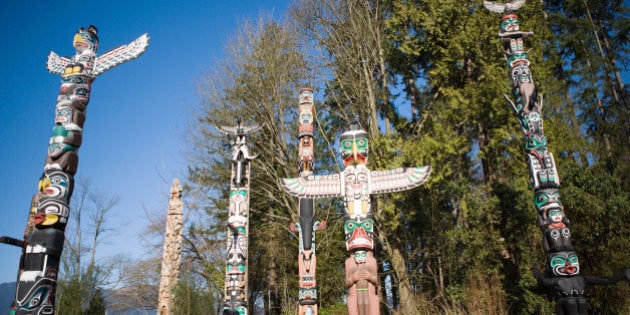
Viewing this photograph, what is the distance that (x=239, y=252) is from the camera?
9.83 metres

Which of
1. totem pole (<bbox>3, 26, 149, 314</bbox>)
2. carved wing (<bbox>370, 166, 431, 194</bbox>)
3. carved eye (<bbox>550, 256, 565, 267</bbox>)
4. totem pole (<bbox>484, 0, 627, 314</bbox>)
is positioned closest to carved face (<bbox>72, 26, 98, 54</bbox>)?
totem pole (<bbox>3, 26, 149, 314</bbox>)

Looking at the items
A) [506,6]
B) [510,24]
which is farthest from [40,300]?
[506,6]

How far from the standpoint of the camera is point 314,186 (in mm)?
6988

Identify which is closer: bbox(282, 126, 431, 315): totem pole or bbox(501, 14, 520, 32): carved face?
Result: bbox(282, 126, 431, 315): totem pole

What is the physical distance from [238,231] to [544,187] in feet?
21.9

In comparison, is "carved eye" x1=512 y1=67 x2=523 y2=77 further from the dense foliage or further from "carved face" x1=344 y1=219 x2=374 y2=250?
"carved face" x1=344 y1=219 x2=374 y2=250

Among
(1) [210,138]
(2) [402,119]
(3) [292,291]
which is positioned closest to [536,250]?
(2) [402,119]

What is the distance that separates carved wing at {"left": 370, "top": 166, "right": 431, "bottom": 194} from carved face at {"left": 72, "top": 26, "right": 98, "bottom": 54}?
6.48 meters

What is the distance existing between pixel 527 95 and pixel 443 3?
16.4 feet

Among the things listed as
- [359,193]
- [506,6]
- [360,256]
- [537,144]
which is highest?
[506,6]

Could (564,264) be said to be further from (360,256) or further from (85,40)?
(85,40)

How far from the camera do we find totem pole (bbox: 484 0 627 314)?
7219mm

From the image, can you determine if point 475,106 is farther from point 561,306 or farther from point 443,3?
point 561,306

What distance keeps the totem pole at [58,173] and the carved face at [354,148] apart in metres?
4.56
